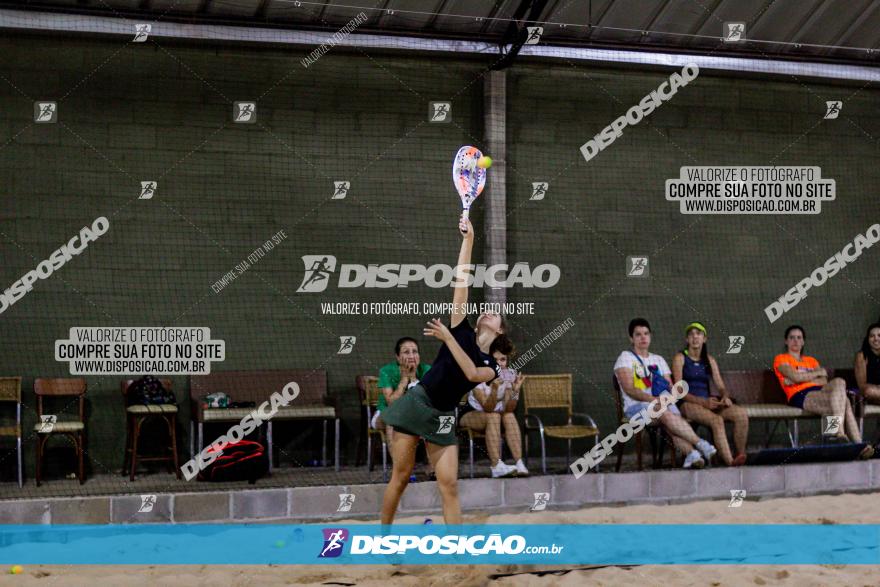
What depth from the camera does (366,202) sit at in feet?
33.8

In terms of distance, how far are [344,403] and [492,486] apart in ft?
8.50

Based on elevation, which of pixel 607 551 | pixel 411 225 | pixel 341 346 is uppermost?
pixel 411 225

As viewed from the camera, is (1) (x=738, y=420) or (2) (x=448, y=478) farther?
(1) (x=738, y=420)

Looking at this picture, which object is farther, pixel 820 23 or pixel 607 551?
pixel 820 23

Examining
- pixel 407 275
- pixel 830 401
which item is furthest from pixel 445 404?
pixel 830 401

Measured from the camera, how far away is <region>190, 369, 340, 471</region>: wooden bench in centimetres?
895

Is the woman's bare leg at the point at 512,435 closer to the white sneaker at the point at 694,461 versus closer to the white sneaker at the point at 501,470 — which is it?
the white sneaker at the point at 501,470

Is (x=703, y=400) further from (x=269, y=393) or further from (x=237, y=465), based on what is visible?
(x=237, y=465)

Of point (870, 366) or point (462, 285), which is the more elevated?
point (462, 285)

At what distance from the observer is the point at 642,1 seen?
33.4 feet

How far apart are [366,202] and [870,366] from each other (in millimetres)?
5625

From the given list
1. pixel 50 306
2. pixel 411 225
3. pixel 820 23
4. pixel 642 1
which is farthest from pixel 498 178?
pixel 50 306

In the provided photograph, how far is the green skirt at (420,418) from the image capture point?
5.68m

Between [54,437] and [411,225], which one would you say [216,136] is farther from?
[54,437]
